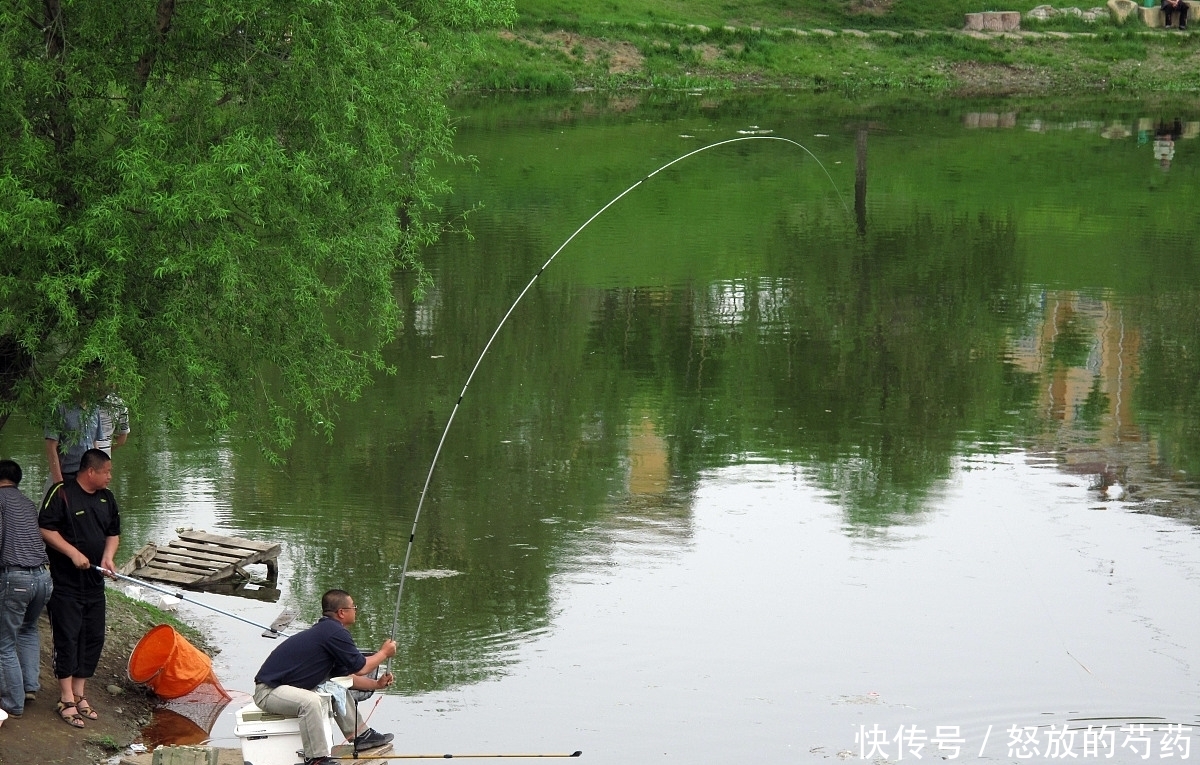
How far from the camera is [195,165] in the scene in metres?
10.0

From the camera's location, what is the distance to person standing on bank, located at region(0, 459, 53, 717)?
9.05 m

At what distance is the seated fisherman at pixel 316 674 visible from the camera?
8797 millimetres

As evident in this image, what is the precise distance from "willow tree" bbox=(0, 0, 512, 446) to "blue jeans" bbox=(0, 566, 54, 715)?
4.29 ft

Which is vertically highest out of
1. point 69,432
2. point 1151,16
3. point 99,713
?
point 1151,16

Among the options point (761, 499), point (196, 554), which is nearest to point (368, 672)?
point (196, 554)

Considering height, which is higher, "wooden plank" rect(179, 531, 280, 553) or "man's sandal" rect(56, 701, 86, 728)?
"wooden plank" rect(179, 531, 280, 553)

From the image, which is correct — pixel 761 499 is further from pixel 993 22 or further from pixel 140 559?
pixel 993 22

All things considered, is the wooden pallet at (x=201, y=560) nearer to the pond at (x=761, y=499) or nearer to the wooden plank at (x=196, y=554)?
the wooden plank at (x=196, y=554)

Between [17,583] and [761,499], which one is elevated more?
[17,583]

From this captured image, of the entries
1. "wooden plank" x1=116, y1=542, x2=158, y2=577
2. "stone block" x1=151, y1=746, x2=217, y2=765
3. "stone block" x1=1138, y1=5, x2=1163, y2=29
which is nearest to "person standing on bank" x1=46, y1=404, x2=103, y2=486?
"wooden plank" x1=116, y1=542, x2=158, y2=577

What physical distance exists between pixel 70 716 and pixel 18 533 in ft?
3.87

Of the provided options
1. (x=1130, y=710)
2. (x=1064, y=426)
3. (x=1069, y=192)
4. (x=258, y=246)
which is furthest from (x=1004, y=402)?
(x=1069, y=192)

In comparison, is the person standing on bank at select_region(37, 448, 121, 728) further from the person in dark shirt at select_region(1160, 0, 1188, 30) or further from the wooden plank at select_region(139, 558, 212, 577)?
the person in dark shirt at select_region(1160, 0, 1188, 30)

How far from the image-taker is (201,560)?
12.4 metres
